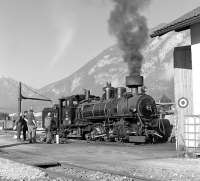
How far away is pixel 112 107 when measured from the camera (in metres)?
22.1

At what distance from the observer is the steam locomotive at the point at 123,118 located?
2064 cm

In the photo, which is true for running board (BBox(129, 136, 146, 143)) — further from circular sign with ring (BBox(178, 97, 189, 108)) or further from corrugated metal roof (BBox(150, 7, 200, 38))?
corrugated metal roof (BBox(150, 7, 200, 38))

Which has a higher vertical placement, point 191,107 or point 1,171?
point 191,107

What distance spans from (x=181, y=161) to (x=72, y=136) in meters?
14.4

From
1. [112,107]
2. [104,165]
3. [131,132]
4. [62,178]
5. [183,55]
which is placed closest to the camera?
[62,178]

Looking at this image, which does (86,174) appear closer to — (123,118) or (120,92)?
(123,118)

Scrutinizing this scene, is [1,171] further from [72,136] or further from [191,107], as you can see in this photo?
[72,136]

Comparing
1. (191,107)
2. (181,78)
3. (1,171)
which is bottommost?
(1,171)

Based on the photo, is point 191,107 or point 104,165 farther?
point 191,107

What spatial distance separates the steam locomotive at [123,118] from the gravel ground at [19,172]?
9762 millimetres

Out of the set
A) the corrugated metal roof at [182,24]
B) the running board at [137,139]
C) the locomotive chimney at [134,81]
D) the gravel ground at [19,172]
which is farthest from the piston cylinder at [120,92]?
the gravel ground at [19,172]

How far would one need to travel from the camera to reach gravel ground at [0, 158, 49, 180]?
912cm

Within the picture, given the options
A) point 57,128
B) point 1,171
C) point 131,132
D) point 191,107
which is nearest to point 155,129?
point 131,132

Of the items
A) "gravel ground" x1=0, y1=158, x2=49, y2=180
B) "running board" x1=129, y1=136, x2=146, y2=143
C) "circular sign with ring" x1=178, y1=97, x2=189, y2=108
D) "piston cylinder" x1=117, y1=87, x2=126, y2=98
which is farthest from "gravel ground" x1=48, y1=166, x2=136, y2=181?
"piston cylinder" x1=117, y1=87, x2=126, y2=98
